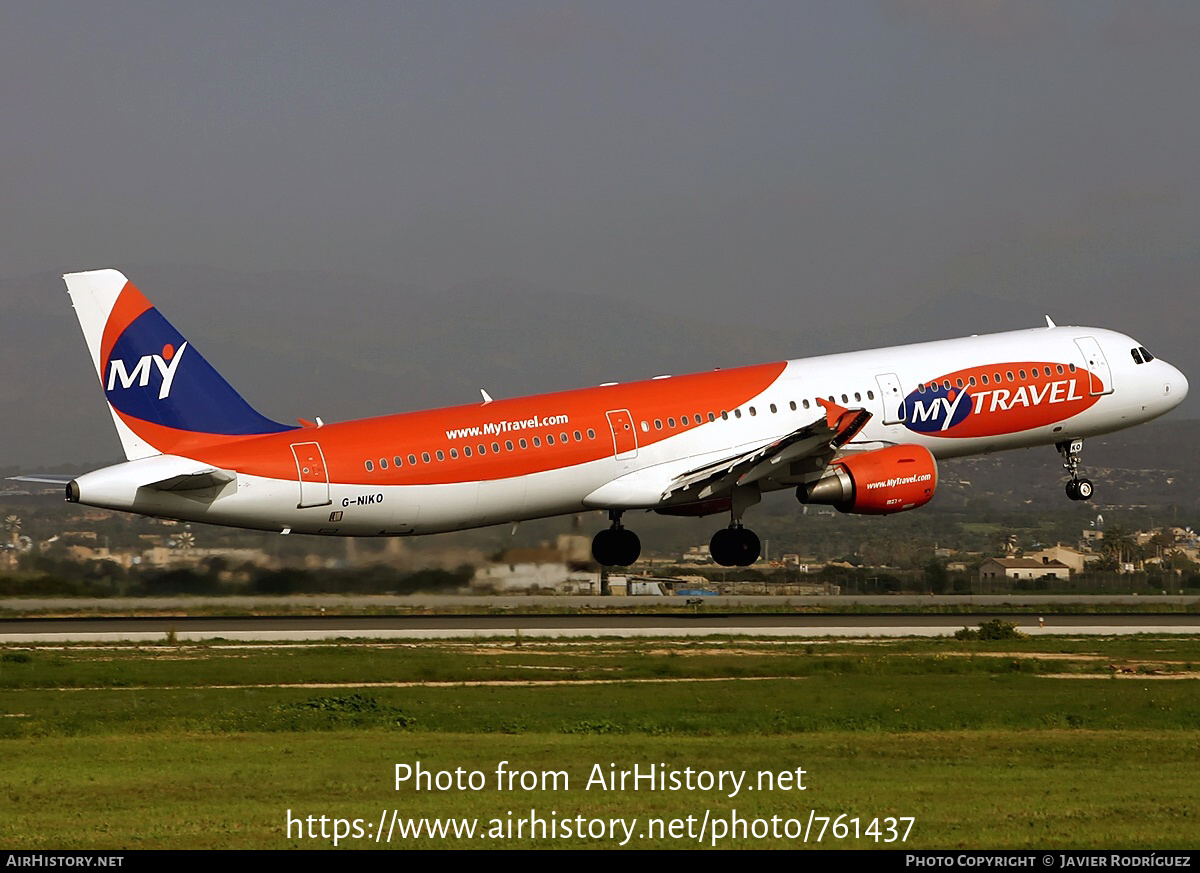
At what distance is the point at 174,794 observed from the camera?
18.9 metres

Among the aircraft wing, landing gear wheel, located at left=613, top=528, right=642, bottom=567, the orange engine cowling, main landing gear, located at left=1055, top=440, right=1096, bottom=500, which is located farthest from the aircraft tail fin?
main landing gear, located at left=1055, top=440, right=1096, bottom=500

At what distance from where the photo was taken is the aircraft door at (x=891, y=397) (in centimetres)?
4678

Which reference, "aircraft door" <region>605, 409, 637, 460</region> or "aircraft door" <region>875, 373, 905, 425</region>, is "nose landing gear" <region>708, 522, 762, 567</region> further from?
"aircraft door" <region>875, 373, 905, 425</region>

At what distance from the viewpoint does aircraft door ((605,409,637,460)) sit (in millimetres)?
44750

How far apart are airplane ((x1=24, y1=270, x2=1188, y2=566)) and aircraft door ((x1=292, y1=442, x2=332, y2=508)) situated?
5 centimetres

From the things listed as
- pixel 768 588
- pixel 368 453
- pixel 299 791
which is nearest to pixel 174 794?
pixel 299 791

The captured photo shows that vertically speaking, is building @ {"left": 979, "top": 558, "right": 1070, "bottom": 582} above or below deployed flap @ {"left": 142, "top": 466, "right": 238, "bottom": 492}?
below

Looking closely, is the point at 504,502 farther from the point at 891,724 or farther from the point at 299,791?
the point at 299,791

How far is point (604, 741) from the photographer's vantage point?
24.0m

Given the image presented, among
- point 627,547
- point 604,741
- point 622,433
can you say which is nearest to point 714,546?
point 627,547

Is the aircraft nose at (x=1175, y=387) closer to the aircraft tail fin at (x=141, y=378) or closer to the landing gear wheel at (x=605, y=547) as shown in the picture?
the landing gear wheel at (x=605, y=547)

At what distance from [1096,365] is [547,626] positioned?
18810 mm

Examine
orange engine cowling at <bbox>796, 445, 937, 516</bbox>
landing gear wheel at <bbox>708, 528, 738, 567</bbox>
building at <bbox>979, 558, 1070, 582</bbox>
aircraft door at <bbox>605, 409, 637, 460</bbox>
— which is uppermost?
aircraft door at <bbox>605, 409, 637, 460</bbox>
